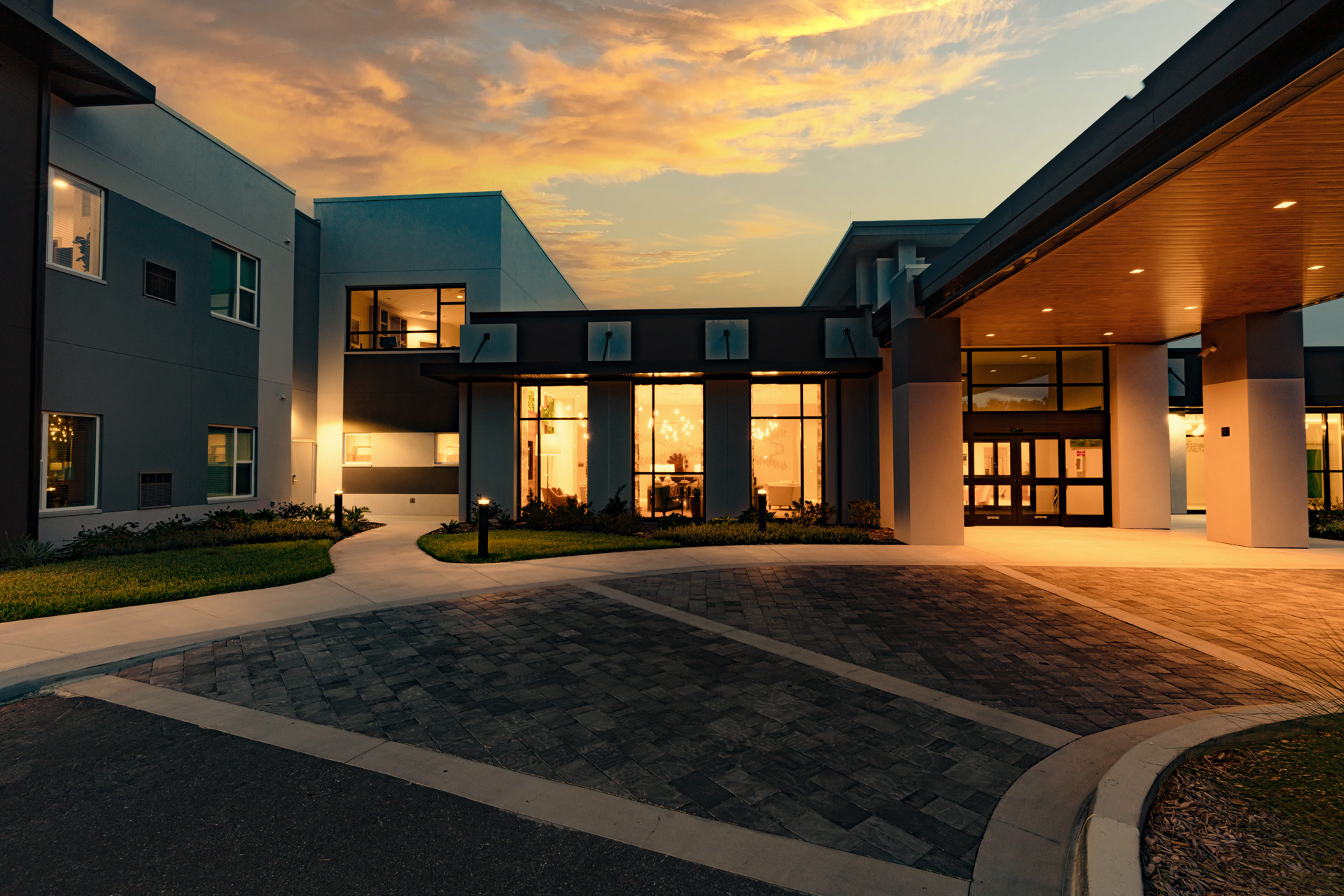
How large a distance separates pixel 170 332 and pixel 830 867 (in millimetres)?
17161

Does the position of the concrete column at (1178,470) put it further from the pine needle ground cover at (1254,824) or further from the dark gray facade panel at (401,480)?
the dark gray facade panel at (401,480)

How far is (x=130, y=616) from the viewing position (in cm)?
709

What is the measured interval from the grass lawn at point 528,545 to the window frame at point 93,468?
20.4 ft

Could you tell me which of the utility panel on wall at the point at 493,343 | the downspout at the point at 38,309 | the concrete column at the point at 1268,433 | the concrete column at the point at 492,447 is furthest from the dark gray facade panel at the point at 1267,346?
the downspout at the point at 38,309

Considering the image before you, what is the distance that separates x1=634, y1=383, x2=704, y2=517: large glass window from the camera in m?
17.1

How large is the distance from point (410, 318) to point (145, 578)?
13852 mm

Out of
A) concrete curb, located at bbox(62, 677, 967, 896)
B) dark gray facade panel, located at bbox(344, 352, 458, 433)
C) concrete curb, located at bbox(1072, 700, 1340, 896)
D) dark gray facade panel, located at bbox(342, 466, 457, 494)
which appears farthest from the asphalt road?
dark gray facade panel, located at bbox(344, 352, 458, 433)

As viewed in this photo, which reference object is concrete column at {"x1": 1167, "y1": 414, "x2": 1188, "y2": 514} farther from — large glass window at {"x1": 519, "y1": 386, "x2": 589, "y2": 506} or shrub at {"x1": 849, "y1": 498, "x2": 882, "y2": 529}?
large glass window at {"x1": 519, "y1": 386, "x2": 589, "y2": 506}

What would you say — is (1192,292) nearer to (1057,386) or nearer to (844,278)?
(1057,386)

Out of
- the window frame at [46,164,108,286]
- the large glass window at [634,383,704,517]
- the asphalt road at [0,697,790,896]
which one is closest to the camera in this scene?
the asphalt road at [0,697,790,896]

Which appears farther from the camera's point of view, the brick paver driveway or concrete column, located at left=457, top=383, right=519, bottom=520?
concrete column, located at left=457, top=383, right=519, bottom=520

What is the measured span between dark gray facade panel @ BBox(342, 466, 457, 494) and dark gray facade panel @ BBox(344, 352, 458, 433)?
1273mm

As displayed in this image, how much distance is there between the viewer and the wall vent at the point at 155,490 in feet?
43.3

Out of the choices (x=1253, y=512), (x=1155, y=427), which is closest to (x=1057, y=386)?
(x=1155, y=427)
